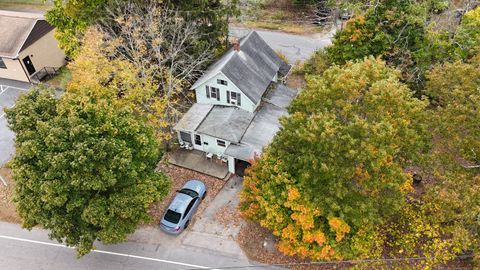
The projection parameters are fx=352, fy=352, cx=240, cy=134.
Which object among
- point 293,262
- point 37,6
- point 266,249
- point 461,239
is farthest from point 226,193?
point 37,6

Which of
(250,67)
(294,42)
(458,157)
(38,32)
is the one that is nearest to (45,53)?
Result: (38,32)

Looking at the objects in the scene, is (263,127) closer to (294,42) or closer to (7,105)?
(294,42)

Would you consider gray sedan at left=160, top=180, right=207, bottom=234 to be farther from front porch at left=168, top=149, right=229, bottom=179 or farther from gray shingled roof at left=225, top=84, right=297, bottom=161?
gray shingled roof at left=225, top=84, right=297, bottom=161

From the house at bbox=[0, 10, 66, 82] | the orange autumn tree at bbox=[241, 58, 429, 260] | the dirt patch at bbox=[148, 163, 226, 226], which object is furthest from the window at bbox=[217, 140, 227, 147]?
the house at bbox=[0, 10, 66, 82]

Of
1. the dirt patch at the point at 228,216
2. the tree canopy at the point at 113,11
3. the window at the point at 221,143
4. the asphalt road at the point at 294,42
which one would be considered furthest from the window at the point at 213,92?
the asphalt road at the point at 294,42

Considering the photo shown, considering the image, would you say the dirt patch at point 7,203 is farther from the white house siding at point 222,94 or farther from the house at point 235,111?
the white house siding at point 222,94

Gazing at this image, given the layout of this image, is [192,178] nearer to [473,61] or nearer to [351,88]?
[351,88]
